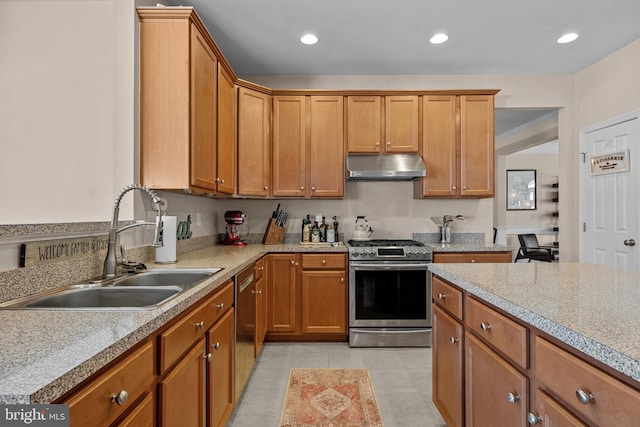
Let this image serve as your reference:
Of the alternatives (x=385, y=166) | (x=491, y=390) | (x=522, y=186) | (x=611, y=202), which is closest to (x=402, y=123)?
(x=385, y=166)

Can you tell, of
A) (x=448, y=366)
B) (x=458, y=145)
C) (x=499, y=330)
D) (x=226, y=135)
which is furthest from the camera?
(x=458, y=145)

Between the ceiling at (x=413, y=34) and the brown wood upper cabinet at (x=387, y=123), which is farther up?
the ceiling at (x=413, y=34)

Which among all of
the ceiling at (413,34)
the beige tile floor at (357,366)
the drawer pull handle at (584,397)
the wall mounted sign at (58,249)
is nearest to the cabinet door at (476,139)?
the ceiling at (413,34)

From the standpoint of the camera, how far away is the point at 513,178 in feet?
27.4

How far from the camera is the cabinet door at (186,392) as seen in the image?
3.79 feet

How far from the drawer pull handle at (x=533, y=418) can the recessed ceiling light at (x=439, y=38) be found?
118 inches

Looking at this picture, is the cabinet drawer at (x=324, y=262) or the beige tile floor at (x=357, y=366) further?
the cabinet drawer at (x=324, y=262)

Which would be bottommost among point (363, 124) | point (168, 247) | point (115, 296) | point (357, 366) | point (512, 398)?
point (357, 366)

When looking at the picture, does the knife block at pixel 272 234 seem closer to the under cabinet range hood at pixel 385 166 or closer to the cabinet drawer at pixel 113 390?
the under cabinet range hood at pixel 385 166

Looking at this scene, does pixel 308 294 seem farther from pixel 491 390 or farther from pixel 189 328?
pixel 491 390

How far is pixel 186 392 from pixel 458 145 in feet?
10.9

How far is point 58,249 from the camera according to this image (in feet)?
4.88

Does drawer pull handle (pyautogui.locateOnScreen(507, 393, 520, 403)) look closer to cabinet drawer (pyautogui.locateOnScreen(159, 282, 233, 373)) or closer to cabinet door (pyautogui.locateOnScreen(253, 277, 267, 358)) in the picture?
cabinet drawer (pyautogui.locateOnScreen(159, 282, 233, 373))

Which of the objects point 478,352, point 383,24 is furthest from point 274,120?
point 478,352
